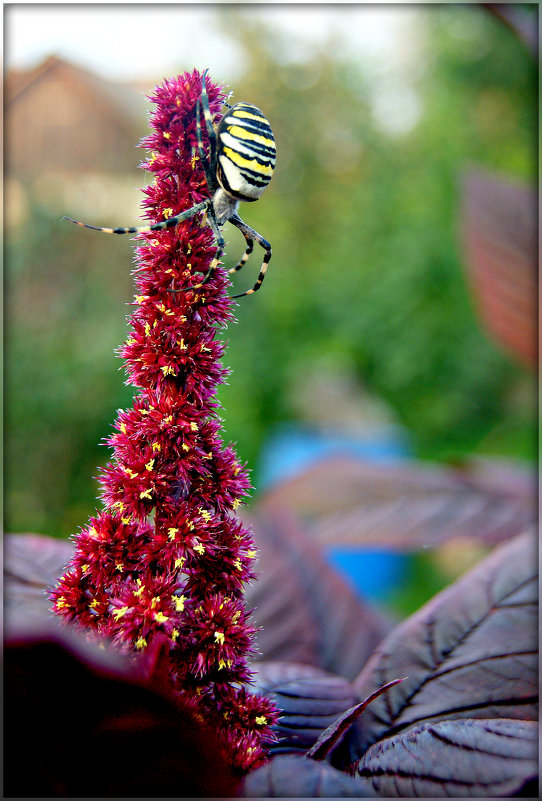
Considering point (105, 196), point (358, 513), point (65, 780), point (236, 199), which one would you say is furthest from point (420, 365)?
point (65, 780)

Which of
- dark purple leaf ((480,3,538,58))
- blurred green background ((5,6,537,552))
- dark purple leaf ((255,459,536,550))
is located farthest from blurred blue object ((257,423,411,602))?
dark purple leaf ((480,3,538,58))

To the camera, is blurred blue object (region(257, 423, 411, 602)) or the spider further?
blurred blue object (region(257, 423, 411, 602))

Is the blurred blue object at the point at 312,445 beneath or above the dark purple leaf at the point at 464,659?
beneath

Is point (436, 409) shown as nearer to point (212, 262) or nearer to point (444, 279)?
point (444, 279)

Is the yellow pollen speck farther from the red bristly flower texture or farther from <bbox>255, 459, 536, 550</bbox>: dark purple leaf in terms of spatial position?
<bbox>255, 459, 536, 550</bbox>: dark purple leaf

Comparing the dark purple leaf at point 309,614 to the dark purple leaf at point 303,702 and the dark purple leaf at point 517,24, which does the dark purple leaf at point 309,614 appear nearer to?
the dark purple leaf at point 303,702

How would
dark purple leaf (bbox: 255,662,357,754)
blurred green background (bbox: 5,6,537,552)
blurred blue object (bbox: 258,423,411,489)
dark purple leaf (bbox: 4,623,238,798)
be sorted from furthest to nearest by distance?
blurred blue object (bbox: 258,423,411,489) < blurred green background (bbox: 5,6,537,552) < dark purple leaf (bbox: 255,662,357,754) < dark purple leaf (bbox: 4,623,238,798)

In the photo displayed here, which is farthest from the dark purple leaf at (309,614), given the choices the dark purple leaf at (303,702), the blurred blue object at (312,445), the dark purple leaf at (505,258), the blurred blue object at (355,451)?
the blurred blue object at (312,445)
